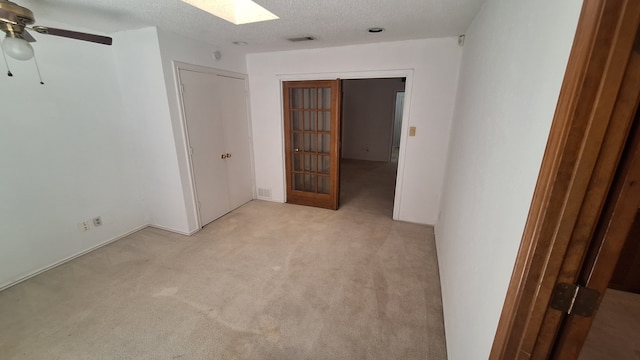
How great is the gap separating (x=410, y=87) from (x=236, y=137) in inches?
102

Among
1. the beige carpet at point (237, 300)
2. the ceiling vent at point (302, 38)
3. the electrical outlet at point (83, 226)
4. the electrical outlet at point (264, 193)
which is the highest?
the ceiling vent at point (302, 38)

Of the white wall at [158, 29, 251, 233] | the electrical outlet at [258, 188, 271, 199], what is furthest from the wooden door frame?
the electrical outlet at [258, 188, 271, 199]

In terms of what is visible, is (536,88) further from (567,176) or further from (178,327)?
(178,327)

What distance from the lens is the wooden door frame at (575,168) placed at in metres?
0.52

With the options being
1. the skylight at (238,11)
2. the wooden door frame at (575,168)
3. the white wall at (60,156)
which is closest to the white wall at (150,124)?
the white wall at (60,156)

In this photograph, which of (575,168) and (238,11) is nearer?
(575,168)

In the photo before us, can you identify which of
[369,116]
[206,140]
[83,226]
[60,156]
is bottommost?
[83,226]

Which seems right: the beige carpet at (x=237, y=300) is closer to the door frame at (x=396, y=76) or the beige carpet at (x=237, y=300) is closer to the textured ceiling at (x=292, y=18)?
the door frame at (x=396, y=76)

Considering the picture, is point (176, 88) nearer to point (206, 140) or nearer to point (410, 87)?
point (206, 140)

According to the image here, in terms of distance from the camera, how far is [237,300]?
2031 millimetres

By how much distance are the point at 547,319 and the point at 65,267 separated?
148 inches

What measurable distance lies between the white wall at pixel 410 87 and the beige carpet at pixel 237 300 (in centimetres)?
66

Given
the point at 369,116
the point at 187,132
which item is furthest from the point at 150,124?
the point at 369,116

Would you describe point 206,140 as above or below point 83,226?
above
